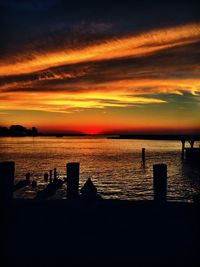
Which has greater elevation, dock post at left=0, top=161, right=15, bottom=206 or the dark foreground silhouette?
dock post at left=0, top=161, right=15, bottom=206

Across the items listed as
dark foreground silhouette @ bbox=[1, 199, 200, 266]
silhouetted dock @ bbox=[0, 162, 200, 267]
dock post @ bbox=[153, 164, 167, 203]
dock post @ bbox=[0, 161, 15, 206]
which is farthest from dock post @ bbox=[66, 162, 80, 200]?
dock post @ bbox=[0, 161, 15, 206]

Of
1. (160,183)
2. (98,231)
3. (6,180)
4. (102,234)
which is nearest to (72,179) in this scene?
(160,183)

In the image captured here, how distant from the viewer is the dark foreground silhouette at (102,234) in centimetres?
597

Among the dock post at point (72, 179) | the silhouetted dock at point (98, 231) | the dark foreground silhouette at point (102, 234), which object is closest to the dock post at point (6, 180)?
the silhouetted dock at point (98, 231)

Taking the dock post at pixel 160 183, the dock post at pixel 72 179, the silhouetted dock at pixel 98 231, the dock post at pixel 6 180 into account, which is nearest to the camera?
the dock post at pixel 6 180

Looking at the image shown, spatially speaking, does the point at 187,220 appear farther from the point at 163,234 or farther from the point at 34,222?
the point at 34,222

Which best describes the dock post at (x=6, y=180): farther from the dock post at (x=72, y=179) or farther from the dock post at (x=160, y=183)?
the dock post at (x=160, y=183)

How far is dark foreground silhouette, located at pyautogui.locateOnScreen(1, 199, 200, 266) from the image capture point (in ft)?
19.6

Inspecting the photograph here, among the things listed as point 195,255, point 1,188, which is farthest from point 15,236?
point 195,255

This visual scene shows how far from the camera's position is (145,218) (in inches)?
305

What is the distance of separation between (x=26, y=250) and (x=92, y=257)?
1.28 metres

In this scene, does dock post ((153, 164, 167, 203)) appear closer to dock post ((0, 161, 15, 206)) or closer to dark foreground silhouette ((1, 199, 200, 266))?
dark foreground silhouette ((1, 199, 200, 266))

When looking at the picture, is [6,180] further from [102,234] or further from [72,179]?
[72,179]

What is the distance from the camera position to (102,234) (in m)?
6.97
